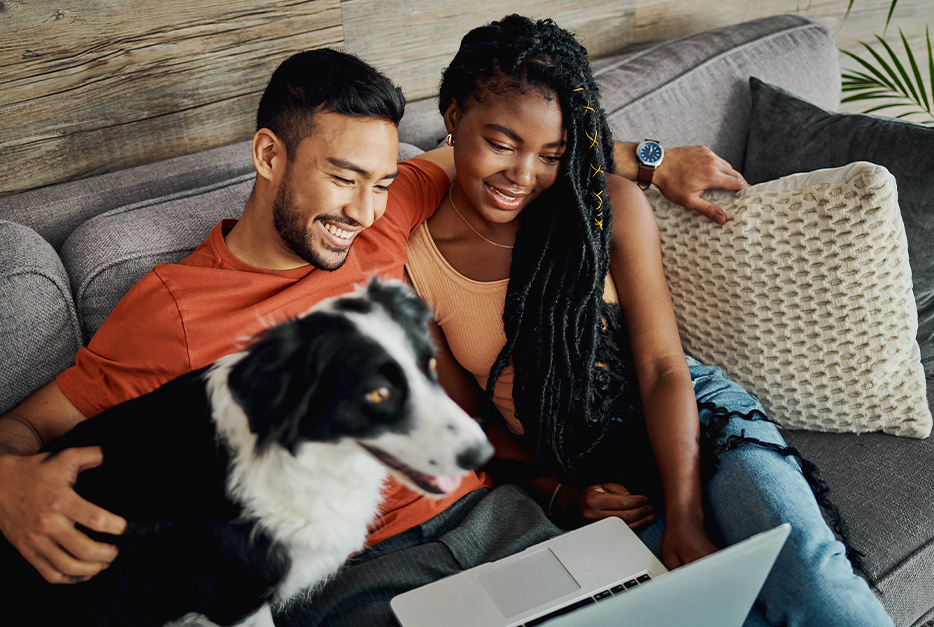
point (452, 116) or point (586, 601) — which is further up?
point (452, 116)

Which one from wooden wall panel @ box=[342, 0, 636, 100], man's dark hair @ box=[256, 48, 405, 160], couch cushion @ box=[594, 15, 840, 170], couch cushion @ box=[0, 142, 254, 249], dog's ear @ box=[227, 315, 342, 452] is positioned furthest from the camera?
couch cushion @ box=[594, 15, 840, 170]

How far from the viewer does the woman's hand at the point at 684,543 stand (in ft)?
3.18

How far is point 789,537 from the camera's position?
0.93m

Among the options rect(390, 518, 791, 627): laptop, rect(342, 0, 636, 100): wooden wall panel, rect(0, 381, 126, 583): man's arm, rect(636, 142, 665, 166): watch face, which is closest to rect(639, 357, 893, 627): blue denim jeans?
rect(390, 518, 791, 627): laptop

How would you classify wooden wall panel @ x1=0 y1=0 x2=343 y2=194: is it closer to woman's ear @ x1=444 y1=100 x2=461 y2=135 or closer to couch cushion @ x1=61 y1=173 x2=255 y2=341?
couch cushion @ x1=61 y1=173 x2=255 y2=341

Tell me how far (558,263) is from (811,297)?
54 cm

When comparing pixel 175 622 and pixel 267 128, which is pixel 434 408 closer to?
pixel 175 622

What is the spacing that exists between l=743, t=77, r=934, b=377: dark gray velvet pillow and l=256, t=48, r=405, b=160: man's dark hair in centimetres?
119

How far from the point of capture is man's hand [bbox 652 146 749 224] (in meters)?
1.31

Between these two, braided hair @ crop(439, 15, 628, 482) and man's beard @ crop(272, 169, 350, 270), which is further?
braided hair @ crop(439, 15, 628, 482)

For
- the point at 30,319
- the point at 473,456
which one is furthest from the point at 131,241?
the point at 473,456

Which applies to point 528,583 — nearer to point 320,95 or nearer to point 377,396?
point 377,396

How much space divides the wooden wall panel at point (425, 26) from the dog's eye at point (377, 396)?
130cm

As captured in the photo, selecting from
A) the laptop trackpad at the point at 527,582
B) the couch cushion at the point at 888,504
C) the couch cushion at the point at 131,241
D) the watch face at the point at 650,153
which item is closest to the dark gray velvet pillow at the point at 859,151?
the couch cushion at the point at 888,504
